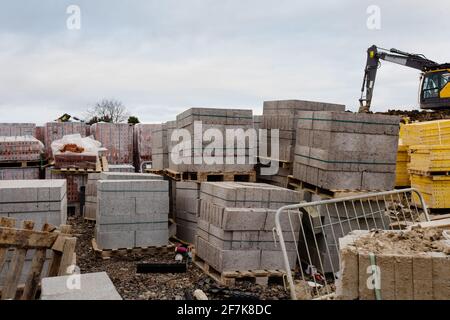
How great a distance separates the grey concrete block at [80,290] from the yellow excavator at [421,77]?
19269 mm

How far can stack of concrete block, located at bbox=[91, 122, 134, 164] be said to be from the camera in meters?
14.3

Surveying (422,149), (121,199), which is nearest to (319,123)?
(121,199)

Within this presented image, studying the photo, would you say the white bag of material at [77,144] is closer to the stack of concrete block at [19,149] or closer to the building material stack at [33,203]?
the stack of concrete block at [19,149]

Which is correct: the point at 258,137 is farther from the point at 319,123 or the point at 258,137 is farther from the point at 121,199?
the point at 121,199

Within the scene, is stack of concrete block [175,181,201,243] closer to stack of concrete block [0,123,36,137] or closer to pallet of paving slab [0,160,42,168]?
pallet of paving slab [0,160,42,168]

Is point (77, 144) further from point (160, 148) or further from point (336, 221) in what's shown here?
point (336, 221)

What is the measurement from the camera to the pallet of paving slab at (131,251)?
7.91 metres

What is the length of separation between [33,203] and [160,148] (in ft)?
16.3

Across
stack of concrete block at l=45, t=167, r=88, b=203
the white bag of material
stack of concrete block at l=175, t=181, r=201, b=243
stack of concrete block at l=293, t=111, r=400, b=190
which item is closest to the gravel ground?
stack of concrete block at l=175, t=181, r=201, b=243

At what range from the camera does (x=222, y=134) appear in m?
8.67

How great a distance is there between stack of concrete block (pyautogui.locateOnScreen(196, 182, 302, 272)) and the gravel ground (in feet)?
1.06

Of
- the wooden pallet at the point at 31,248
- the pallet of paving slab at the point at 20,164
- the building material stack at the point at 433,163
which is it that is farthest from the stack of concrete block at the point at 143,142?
the wooden pallet at the point at 31,248

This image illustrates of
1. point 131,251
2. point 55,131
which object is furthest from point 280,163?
point 55,131
